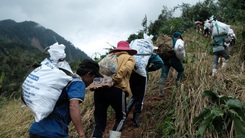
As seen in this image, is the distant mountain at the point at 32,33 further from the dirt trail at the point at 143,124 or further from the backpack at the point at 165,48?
the backpack at the point at 165,48

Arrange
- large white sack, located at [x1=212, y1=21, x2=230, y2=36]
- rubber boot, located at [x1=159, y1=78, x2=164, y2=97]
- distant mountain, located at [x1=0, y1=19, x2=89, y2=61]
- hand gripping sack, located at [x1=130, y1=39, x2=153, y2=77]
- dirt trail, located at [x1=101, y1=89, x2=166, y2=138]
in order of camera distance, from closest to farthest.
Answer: hand gripping sack, located at [x1=130, y1=39, x2=153, y2=77]
dirt trail, located at [x1=101, y1=89, x2=166, y2=138]
rubber boot, located at [x1=159, y1=78, x2=164, y2=97]
large white sack, located at [x1=212, y1=21, x2=230, y2=36]
distant mountain, located at [x1=0, y1=19, x2=89, y2=61]

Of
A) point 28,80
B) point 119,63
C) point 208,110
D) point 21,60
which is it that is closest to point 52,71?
point 28,80

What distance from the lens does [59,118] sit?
242cm

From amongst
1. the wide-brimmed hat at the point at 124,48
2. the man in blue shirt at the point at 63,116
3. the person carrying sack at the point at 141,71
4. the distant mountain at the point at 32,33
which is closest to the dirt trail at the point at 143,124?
the person carrying sack at the point at 141,71

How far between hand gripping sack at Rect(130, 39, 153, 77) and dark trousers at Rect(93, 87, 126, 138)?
799mm

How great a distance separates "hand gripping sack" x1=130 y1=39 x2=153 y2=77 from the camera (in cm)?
427

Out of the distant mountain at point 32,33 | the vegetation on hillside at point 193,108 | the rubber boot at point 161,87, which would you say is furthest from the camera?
the distant mountain at point 32,33

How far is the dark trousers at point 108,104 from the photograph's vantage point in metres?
3.53

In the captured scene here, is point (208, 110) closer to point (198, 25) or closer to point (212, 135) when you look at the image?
point (212, 135)

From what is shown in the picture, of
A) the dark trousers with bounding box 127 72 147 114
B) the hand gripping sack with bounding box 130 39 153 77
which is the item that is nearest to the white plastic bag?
the hand gripping sack with bounding box 130 39 153 77

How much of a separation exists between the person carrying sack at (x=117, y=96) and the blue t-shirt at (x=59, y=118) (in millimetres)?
1072

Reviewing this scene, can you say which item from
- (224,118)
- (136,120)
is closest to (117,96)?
(136,120)

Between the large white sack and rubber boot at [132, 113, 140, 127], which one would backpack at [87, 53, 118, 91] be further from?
the large white sack

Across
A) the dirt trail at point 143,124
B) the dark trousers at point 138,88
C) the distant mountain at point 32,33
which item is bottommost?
the dirt trail at point 143,124
